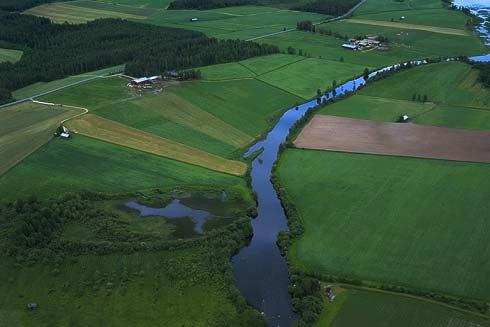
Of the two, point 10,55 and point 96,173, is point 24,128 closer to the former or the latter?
point 96,173

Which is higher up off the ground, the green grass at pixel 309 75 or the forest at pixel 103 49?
the forest at pixel 103 49

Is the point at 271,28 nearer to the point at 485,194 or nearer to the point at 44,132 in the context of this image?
the point at 44,132

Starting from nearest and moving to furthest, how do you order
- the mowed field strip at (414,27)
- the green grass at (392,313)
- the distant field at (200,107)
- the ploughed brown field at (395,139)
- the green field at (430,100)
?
1. the green grass at (392,313)
2. the ploughed brown field at (395,139)
3. the distant field at (200,107)
4. the green field at (430,100)
5. the mowed field strip at (414,27)

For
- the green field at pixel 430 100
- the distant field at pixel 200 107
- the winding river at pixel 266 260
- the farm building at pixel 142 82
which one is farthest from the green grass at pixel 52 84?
the green field at pixel 430 100

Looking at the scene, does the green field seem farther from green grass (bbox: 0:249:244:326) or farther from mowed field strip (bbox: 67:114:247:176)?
green grass (bbox: 0:249:244:326)

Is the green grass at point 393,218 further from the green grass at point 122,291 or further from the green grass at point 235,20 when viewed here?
the green grass at point 235,20

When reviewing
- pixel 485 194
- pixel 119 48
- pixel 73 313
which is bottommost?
pixel 73 313

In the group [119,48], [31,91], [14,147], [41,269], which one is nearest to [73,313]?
[41,269]
